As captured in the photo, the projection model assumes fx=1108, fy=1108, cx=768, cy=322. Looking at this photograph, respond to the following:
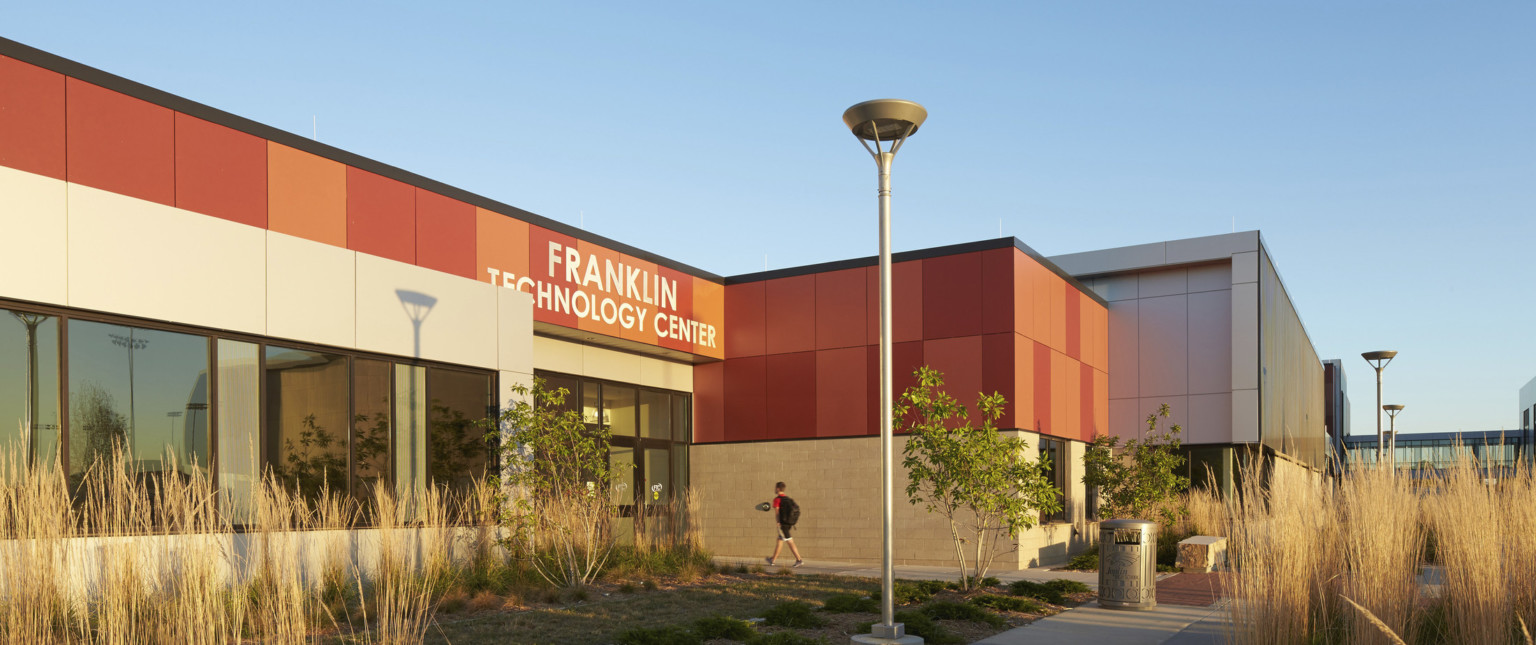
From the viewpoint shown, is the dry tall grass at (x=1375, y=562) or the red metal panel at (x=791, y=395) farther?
the red metal panel at (x=791, y=395)

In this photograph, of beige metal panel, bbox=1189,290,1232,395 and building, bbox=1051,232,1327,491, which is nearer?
building, bbox=1051,232,1327,491

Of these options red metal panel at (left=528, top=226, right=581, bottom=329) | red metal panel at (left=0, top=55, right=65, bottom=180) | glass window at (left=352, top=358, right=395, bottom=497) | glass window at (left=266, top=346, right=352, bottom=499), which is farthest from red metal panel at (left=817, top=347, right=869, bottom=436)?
red metal panel at (left=0, top=55, right=65, bottom=180)

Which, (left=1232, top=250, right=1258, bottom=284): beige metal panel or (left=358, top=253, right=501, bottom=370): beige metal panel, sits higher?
(left=1232, top=250, right=1258, bottom=284): beige metal panel

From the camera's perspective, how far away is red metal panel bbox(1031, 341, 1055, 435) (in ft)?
67.4

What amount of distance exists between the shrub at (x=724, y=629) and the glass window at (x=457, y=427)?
19.6 ft

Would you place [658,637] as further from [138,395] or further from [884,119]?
[138,395]

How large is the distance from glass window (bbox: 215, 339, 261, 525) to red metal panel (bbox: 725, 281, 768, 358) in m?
11.4

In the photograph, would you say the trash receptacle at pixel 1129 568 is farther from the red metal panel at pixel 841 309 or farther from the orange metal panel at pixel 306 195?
the orange metal panel at pixel 306 195

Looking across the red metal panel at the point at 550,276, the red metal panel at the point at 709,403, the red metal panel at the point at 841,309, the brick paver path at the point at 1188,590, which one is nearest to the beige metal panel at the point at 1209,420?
the red metal panel at the point at 841,309

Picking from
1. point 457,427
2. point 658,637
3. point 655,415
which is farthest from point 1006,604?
point 655,415

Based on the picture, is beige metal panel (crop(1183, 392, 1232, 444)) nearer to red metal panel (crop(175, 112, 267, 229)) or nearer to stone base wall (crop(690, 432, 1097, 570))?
stone base wall (crop(690, 432, 1097, 570))

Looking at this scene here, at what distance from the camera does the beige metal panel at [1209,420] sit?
24172 mm

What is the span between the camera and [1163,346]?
81.3 ft

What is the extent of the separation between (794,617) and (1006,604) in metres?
2.68
